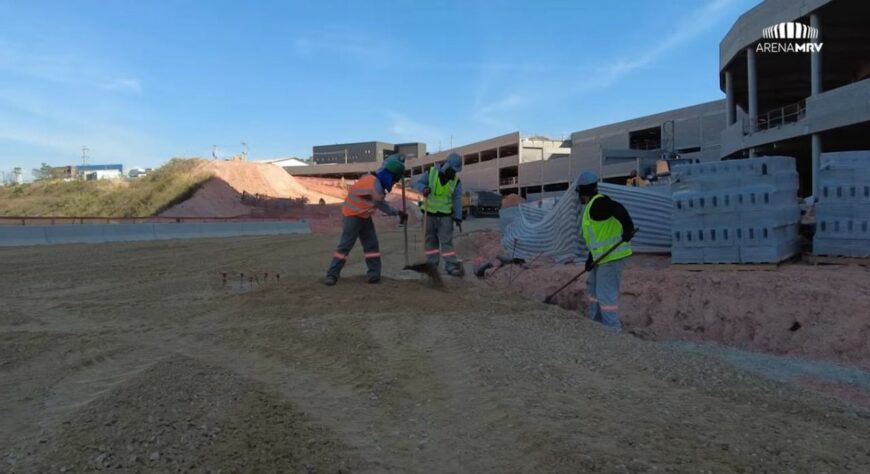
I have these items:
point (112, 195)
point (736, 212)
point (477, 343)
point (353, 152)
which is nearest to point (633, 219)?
point (736, 212)

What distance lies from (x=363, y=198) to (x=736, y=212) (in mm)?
5418

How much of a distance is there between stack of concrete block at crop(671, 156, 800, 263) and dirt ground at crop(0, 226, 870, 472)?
363cm

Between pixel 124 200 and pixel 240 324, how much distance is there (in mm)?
35546

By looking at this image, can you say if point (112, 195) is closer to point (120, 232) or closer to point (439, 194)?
point (120, 232)

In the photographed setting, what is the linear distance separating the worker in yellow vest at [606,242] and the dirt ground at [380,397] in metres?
0.59

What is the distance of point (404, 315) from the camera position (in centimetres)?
576

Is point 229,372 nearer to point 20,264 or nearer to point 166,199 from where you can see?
point 20,264

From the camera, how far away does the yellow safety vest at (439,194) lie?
8.53 m

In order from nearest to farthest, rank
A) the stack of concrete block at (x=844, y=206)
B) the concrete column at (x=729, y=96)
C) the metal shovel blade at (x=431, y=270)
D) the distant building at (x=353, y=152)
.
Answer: the metal shovel blade at (x=431, y=270) → the stack of concrete block at (x=844, y=206) → the concrete column at (x=729, y=96) → the distant building at (x=353, y=152)

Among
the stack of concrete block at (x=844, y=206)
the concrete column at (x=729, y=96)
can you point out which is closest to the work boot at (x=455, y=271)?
the stack of concrete block at (x=844, y=206)

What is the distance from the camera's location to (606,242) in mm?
6180

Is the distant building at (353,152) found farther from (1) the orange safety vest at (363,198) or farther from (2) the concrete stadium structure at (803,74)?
(1) the orange safety vest at (363,198)

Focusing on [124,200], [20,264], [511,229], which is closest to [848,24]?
[511,229]

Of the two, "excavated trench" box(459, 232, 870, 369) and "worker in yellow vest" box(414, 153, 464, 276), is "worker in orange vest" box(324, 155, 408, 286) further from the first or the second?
"excavated trench" box(459, 232, 870, 369)
